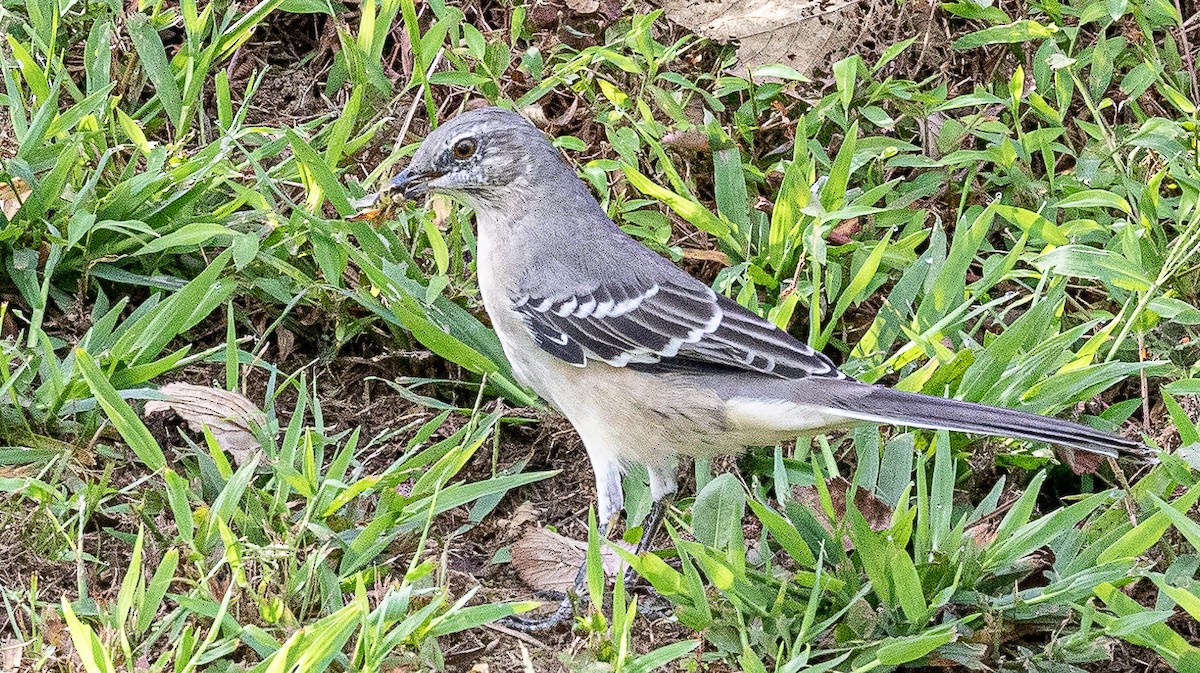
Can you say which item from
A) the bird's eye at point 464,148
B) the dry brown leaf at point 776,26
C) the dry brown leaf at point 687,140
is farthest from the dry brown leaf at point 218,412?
the dry brown leaf at point 776,26

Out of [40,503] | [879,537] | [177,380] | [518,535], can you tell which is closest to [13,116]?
[177,380]

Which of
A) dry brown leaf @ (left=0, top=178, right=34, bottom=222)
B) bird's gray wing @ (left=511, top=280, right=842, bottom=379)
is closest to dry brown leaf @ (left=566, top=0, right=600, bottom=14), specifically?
bird's gray wing @ (left=511, top=280, right=842, bottom=379)

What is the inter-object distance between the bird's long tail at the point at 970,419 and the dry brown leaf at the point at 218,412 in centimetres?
192

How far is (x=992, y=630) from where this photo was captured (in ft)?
13.9

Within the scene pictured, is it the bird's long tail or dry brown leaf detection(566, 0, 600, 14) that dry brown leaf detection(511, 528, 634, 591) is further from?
dry brown leaf detection(566, 0, 600, 14)

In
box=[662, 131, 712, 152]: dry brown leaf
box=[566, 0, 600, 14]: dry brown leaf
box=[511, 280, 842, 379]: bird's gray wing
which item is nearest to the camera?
box=[511, 280, 842, 379]: bird's gray wing

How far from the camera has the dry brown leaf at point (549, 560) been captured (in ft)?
15.6

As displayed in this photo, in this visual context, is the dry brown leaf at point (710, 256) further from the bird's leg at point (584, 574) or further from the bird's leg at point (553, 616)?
the bird's leg at point (553, 616)

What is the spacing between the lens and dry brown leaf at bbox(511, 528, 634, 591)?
187 inches

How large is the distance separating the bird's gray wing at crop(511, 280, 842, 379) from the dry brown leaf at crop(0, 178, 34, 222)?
191 cm

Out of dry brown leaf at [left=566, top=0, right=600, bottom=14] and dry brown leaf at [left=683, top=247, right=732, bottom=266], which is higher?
dry brown leaf at [left=566, top=0, right=600, bottom=14]

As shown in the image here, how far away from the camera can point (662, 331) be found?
16.1 ft

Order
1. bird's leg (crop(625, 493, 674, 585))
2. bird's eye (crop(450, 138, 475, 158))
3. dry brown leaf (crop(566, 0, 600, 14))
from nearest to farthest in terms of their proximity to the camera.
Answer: bird's leg (crop(625, 493, 674, 585))
bird's eye (crop(450, 138, 475, 158))
dry brown leaf (crop(566, 0, 600, 14))

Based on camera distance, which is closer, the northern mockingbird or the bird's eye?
the northern mockingbird
